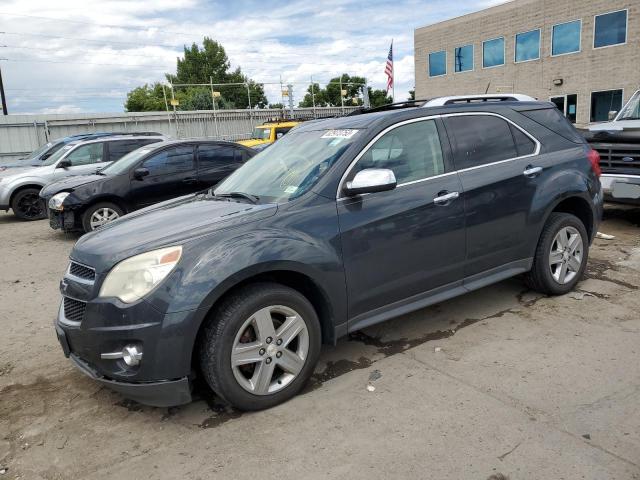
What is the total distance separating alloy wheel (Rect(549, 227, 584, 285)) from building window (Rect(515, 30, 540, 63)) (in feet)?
82.2

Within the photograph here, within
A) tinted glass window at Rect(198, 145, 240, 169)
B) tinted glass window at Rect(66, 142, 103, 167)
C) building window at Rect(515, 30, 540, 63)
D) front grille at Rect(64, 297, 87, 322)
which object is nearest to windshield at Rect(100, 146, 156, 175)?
tinted glass window at Rect(198, 145, 240, 169)

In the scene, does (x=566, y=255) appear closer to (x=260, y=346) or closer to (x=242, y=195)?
(x=242, y=195)

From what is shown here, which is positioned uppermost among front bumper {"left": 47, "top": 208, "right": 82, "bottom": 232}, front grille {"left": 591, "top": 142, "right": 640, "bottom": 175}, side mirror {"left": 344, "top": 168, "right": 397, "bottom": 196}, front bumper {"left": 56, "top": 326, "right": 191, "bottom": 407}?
side mirror {"left": 344, "top": 168, "right": 397, "bottom": 196}

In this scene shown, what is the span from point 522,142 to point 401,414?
103 inches

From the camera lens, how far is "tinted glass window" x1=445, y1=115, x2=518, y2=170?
4137mm

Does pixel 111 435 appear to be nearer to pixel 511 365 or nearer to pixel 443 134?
pixel 511 365

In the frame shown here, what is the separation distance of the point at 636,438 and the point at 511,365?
3.14ft

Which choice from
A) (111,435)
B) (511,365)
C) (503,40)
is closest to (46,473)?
(111,435)

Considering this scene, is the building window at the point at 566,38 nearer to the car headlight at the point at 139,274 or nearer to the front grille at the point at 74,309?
the car headlight at the point at 139,274

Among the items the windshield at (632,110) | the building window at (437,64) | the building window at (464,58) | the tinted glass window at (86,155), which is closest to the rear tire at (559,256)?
the windshield at (632,110)

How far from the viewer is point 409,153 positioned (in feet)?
12.8

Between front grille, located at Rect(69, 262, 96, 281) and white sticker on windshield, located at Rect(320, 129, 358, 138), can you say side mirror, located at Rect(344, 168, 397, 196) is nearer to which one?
white sticker on windshield, located at Rect(320, 129, 358, 138)

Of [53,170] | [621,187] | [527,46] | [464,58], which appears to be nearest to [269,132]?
[53,170]

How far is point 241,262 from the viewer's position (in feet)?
9.91
